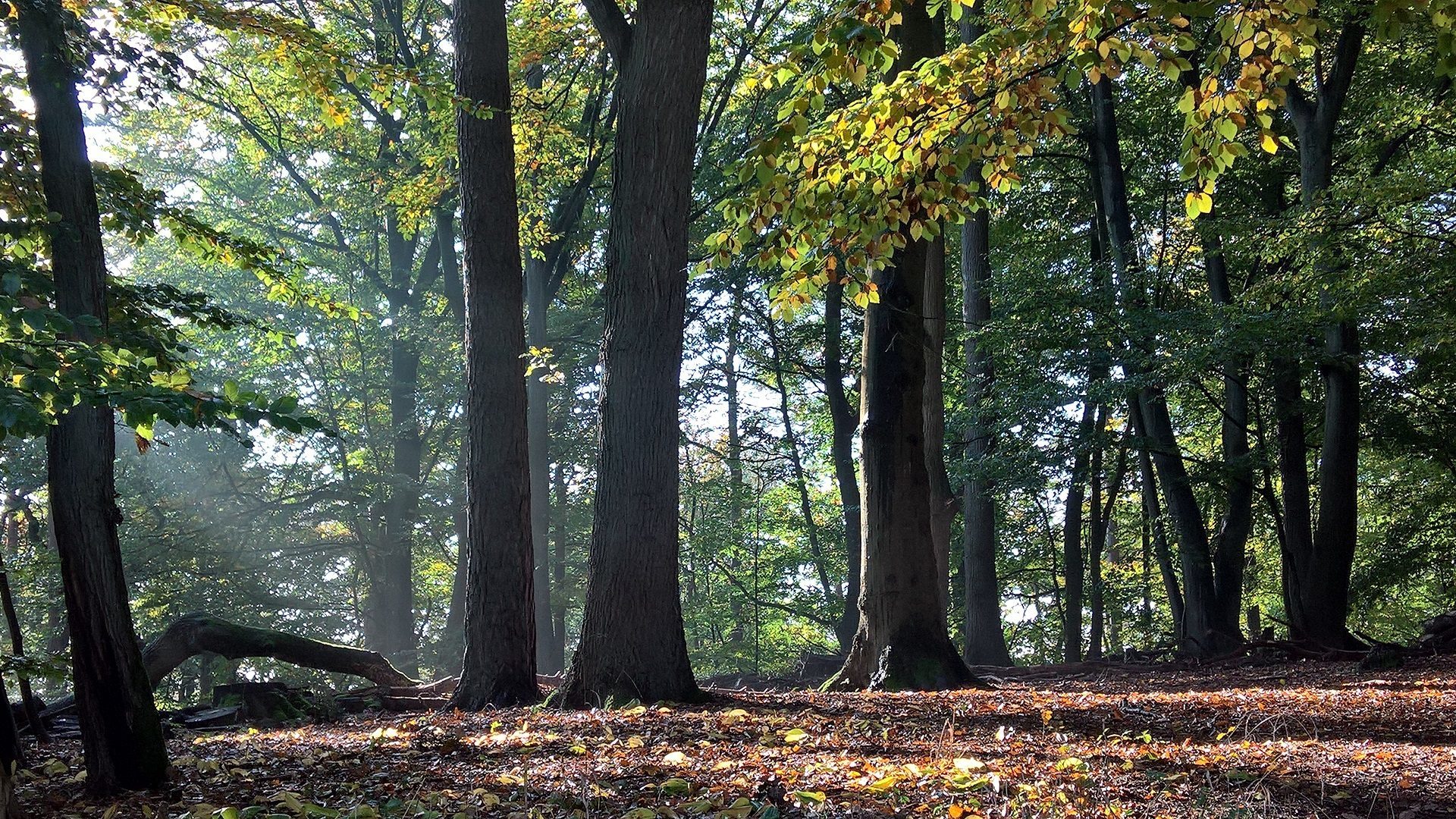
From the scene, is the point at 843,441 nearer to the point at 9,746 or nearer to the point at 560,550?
the point at 560,550

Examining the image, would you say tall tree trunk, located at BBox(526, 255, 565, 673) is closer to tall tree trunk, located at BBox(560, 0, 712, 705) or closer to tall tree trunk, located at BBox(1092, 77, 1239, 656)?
tall tree trunk, located at BBox(1092, 77, 1239, 656)

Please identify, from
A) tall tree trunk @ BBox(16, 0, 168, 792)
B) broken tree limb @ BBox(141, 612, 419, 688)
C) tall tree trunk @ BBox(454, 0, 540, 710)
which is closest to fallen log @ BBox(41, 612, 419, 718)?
broken tree limb @ BBox(141, 612, 419, 688)

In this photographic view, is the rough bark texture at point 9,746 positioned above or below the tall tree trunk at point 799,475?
below

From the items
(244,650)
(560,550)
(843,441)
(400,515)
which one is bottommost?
(244,650)

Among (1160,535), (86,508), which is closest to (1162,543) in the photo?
(1160,535)

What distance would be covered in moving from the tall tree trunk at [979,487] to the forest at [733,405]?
0.08 meters

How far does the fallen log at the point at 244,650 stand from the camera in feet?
28.3

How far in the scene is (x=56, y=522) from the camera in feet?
14.0

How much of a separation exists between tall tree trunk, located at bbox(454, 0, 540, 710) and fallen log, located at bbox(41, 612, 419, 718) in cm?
277

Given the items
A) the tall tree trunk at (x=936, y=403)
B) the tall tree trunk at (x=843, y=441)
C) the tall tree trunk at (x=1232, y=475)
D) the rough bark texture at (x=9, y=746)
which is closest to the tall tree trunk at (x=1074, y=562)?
the tall tree trunk at (x=1232, y=475)

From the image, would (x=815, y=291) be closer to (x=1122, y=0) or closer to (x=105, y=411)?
(x=1122, y=0)

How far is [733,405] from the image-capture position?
72.9 ft

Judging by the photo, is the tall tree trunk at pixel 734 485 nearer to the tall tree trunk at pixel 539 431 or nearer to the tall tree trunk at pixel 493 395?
the tall tree trunk at pixel 539 431

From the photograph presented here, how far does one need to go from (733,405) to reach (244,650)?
14.1 meters
